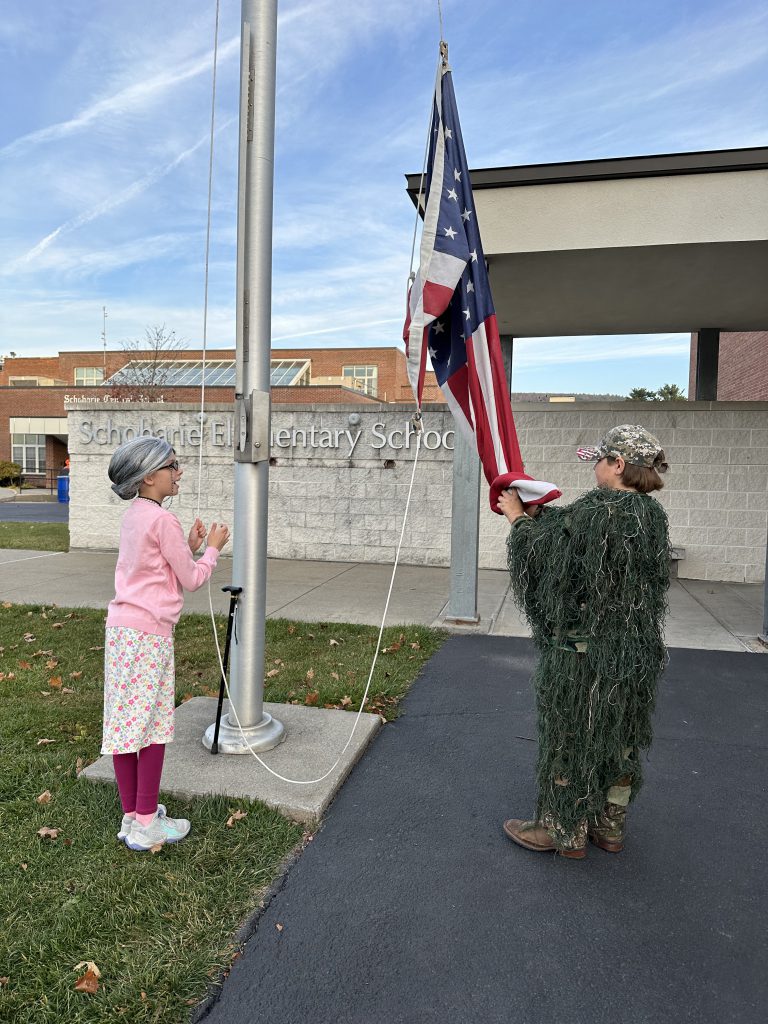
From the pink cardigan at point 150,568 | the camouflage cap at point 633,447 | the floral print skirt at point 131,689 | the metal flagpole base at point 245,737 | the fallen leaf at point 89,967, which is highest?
the camouflage cap at point 633,447

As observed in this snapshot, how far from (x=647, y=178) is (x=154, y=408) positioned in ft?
27.0

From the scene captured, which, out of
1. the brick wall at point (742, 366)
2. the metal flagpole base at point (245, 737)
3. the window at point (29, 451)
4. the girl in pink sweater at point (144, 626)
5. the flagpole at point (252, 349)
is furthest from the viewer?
the window at point (29, 451)

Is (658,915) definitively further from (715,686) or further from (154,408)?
(154,408)

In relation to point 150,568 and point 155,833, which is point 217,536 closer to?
point 150,568

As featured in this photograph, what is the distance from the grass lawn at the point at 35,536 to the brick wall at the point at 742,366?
46.6 ft

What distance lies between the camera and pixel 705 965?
93.4 inches

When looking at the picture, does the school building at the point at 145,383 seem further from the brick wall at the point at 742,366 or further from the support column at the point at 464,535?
the support column at the point at 464,535

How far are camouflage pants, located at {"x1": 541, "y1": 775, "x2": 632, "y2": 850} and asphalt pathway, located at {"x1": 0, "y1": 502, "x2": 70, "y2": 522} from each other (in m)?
16.4

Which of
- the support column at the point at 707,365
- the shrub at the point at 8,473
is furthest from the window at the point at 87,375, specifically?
the support column at the point at 707,365

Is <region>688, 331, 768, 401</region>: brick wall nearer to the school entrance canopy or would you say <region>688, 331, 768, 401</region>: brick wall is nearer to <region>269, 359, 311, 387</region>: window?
the school entrance canopy

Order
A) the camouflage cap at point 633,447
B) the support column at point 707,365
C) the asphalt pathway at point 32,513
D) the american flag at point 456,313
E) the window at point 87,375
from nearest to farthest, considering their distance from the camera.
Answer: the camouflage cap at point 633,447
the american flag at point 456,313
the support column at point 707,365
the asphalt pathway at point 32,513
the window at point 87,375

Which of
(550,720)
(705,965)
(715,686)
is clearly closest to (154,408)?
(715,686)

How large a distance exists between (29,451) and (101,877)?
4713cm

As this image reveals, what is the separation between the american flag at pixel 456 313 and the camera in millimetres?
3449
